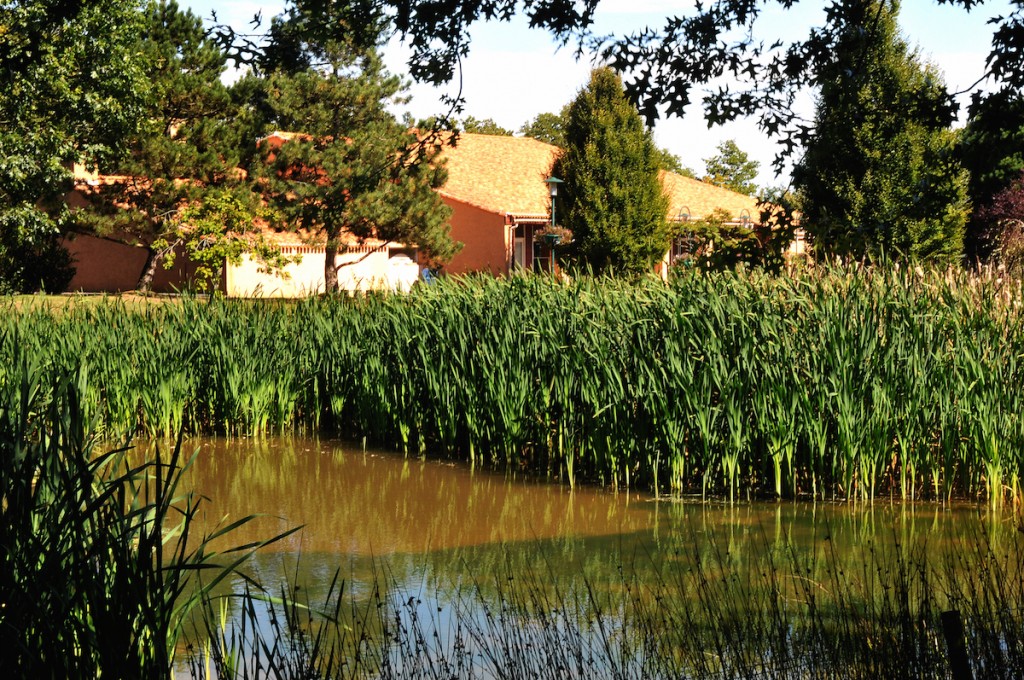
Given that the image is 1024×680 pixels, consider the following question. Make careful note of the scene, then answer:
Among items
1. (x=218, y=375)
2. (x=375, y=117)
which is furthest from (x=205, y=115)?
(x=218, y=375)

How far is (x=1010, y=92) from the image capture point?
526 cm

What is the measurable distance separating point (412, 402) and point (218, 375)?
222cm

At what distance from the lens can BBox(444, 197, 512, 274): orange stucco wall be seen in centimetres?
3578

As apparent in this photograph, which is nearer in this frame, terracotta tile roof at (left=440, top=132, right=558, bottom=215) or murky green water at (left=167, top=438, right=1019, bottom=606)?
murky green water at (left=167, top=438, right=1019, bottom=606)

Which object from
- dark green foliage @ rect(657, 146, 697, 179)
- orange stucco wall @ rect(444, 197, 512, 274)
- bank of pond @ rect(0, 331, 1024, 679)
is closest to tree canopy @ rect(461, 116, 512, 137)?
dark green foliage @ rect(657, 146, 697, 179)

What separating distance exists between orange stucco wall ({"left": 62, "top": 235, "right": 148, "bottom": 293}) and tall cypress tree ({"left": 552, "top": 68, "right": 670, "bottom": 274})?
40.3ft

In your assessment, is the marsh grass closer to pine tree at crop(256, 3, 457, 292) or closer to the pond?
the pond

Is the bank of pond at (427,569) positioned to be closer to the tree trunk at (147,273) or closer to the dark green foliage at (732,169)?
the tree trunk at (147,273)

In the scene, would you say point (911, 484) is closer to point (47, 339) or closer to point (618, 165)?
point (47, 339)

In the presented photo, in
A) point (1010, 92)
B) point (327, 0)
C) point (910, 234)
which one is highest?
point (910, 234)

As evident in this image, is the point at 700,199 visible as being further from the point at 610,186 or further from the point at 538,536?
the point at 538,536

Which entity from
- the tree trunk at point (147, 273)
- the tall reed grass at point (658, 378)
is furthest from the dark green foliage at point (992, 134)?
the tree trunk at point (147, 273)

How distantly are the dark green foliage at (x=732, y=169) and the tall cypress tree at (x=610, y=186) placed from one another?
123 ft

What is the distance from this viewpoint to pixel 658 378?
9.67m
